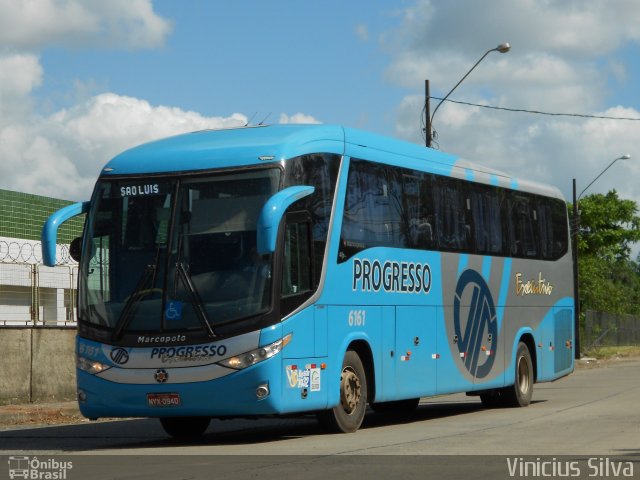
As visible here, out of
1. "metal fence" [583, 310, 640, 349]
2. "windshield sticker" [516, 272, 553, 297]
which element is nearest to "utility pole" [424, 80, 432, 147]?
"windshield sticker" [516, 272, 553, 297]

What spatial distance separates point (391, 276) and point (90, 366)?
4.46m

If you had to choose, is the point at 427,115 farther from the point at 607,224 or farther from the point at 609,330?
the point at 607,224

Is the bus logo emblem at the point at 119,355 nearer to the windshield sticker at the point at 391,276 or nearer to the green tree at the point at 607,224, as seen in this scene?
the windshield sticker at the point at 391,276

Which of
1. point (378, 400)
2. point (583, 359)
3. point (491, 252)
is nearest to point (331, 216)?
point (378, 400)

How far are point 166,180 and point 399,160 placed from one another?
13.6 feet

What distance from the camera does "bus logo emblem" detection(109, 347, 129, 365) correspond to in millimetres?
14477

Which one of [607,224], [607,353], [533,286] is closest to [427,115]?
[533,286]

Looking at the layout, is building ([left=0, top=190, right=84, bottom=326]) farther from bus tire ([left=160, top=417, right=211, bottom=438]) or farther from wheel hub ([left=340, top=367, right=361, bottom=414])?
wheel hub ([left=340, top=367, right=361, bottom=414])

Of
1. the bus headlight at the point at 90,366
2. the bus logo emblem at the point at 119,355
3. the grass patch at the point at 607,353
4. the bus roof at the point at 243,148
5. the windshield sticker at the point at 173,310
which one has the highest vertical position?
the bus roof at the point at 243,148

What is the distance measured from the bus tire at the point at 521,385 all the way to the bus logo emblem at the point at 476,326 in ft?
3.73

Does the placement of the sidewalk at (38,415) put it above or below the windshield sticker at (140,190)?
below

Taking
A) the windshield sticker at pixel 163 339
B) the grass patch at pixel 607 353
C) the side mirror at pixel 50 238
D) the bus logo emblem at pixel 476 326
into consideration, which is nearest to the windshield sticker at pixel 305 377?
the windshield sticker at pixel 163 339

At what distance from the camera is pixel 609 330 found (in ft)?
203

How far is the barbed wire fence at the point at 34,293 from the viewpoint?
23312 millimetres
